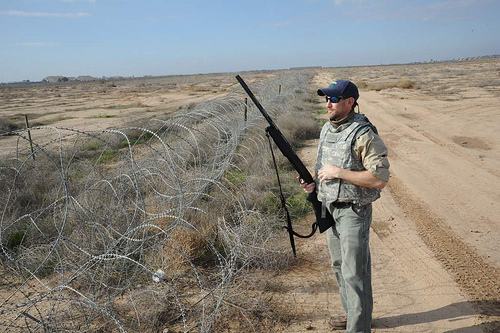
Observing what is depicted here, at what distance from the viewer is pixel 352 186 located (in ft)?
7.91

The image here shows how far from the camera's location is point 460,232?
4.78 meters

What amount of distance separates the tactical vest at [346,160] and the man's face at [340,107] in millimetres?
73

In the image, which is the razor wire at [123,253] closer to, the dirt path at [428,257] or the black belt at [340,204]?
the dirt path at [428,257]

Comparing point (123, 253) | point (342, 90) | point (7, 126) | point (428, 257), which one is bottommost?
point (428, 257)

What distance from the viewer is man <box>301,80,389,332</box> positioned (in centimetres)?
233

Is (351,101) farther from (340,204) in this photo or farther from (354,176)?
(340,204)

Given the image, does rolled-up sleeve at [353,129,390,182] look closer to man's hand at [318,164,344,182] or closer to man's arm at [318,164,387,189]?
man's arm at [318,164,387,189]

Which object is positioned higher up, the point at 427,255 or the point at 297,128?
the point at 297,128

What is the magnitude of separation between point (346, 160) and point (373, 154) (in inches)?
7.9

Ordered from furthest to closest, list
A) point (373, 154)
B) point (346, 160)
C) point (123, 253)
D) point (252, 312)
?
point (123, 253)
point (252, 312)
point (346, 160)
point (373, 154)

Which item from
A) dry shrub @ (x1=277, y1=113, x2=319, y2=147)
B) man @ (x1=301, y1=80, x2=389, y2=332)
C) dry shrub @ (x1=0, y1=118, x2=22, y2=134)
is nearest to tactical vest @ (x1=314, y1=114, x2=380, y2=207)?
man @ (x1=301, y1=80, x2=389, y2=332)

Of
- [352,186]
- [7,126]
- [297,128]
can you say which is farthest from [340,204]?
[7,126]

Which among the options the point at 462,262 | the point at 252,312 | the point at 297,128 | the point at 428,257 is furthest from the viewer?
the point at 297,128

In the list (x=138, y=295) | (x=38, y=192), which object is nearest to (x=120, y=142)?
(x=38, y=192)
